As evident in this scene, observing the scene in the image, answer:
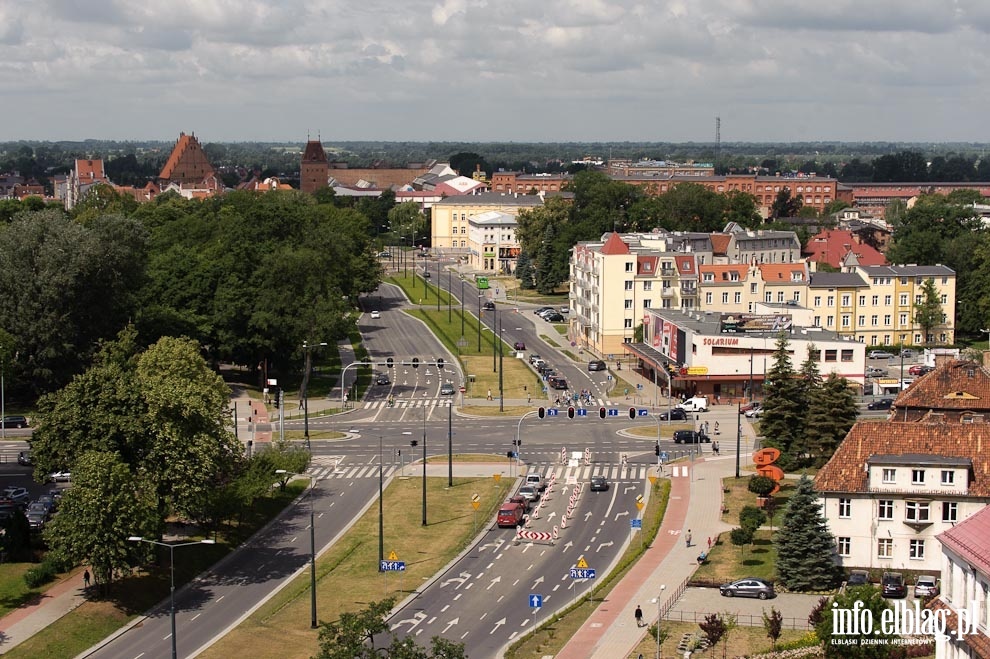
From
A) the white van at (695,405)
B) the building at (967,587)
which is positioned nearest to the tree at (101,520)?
the building at (967,587)

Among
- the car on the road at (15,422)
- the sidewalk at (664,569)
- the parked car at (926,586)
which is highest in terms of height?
the car on the road at (15,422)

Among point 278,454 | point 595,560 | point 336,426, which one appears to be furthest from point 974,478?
point 336,426

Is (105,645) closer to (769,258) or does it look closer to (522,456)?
(522,456)

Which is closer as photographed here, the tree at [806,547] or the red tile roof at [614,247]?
the tree at [806,547]

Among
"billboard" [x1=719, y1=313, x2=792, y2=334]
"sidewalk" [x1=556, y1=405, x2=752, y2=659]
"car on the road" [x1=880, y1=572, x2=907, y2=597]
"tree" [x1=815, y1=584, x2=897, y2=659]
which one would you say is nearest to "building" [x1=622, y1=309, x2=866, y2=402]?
"billboard" [x1=719, y1=313, x2=792, y2=334]

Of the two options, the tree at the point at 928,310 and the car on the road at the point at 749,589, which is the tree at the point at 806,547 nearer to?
the car on the road at the point at 749,589
